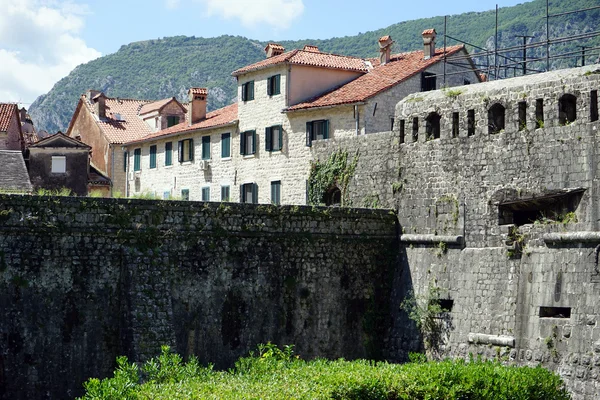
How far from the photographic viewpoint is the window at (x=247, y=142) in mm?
48219

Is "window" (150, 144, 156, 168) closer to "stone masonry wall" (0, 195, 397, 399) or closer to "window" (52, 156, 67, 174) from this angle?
"window" (52, 156, 67, 174)

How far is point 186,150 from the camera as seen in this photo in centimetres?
5375

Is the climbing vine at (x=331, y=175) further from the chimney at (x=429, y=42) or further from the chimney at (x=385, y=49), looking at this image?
the chimney at (x=385, y=49)

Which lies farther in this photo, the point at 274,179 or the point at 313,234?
the point at 274,179

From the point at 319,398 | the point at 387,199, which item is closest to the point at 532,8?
the point at 387,199

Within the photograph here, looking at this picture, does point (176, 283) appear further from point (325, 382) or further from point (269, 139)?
point (269, 139)

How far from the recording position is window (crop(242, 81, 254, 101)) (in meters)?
48.9

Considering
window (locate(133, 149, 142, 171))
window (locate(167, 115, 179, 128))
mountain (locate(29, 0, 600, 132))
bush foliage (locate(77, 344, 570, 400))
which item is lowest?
bush foliage (locate(77, 344, 570, 400))

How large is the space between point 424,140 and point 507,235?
4351mm

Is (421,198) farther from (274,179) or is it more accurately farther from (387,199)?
(274,179)

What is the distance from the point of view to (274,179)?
46.0m

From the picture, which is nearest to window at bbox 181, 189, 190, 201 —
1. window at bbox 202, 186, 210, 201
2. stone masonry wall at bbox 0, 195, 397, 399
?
window at bbox 202, 186, 210, 201

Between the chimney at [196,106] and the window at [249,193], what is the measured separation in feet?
25.0

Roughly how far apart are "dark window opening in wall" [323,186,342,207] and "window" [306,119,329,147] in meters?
9.28
